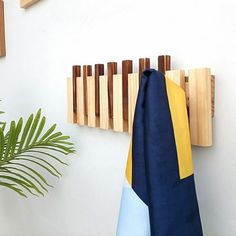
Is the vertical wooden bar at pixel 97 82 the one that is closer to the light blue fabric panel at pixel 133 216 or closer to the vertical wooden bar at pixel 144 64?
the vertical wooden bar at pixel 144 64

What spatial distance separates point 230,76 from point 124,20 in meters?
0.34

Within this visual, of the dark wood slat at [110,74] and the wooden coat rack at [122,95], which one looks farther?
the dark wood slat at [110,74]

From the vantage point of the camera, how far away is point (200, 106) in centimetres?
53

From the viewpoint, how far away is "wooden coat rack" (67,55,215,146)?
525 millimetres

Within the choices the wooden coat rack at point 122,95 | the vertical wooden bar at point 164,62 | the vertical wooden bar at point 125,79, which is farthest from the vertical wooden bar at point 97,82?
the vertical wooden bar at point 164,62

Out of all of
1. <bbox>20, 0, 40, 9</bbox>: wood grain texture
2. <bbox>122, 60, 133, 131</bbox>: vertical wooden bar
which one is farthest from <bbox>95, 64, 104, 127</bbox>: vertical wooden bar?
<bbox>20, 0, 40, 9</bbox>: wood grain texture

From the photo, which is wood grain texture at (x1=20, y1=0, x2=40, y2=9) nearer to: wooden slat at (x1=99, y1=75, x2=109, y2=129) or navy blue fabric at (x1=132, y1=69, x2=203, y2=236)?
wooden slat at (x1=99, y1=75, x2=109, y2=129)

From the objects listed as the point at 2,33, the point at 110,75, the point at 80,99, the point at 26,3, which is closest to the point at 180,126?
the point at 110,75

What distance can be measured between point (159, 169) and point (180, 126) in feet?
0.29

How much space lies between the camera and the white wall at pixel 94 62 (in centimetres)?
53

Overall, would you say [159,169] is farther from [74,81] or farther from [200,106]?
[74,81]

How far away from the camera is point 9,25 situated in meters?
1.25


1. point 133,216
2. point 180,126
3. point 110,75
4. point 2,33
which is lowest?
point 133,216

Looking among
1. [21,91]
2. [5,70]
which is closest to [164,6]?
[21,91]
